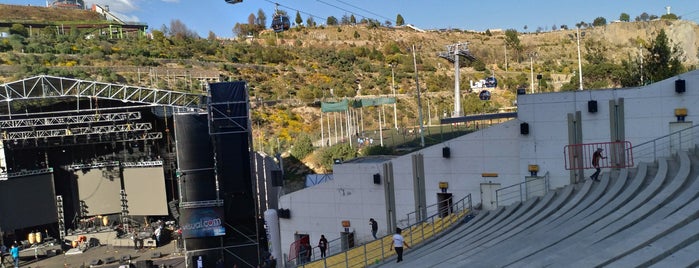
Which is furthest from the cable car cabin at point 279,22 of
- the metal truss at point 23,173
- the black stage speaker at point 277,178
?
the metal truss at point 23,173

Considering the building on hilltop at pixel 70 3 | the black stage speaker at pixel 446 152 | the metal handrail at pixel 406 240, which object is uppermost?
the building on hilltop at pixel 70 3

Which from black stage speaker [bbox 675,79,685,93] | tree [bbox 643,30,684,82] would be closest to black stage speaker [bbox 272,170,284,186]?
black stage speaker [bbox 675,79,685,93]

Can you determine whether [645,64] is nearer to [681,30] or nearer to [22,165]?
[22,165]

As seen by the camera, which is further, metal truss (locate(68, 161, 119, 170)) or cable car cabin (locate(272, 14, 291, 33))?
cable car cabin (locate(272, 14, 291, 33))

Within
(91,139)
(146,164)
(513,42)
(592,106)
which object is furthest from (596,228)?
(513,42)

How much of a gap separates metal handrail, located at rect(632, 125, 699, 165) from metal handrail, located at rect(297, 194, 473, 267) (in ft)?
14.4

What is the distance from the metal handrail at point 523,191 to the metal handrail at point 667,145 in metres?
2.19

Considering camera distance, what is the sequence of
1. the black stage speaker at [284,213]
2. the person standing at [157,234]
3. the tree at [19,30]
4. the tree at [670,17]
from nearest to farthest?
1. the black stage speaker at [284,213]
2. the person standing at [157,234]
3. the tree at [19,30]
4. the tree at [670,17]

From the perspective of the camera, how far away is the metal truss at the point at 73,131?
85.6ft

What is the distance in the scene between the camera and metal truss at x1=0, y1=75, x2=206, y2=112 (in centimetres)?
2394

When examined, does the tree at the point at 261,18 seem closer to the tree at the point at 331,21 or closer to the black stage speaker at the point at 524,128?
the tree at the point at 331,21

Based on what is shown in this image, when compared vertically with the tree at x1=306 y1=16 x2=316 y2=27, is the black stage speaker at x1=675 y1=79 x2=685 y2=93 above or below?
below

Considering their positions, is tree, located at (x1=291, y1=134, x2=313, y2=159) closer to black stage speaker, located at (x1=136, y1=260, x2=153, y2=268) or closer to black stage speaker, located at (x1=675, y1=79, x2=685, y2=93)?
black stage speaker, located at (x1=136, y1=260, x2=153, y2=268)

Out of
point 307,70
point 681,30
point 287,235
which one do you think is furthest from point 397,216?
point 681,30
